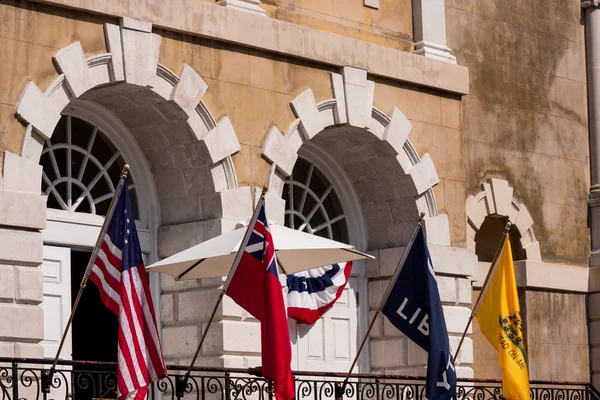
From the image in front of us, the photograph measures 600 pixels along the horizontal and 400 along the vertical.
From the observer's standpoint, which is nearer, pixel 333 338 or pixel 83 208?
pixel 83 208

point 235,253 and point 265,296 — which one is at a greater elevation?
point 235,253

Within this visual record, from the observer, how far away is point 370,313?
58.1 ft

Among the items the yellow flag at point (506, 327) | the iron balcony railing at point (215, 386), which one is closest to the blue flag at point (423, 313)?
the iron balcony railing at point (215, 386)

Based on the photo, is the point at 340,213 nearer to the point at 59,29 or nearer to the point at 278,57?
the point at 278,57

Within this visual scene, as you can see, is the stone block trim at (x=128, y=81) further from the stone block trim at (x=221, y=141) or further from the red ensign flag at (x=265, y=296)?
the red ensign flag at (x=265, y=296)

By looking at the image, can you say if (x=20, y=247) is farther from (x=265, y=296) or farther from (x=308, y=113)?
(x=308, y=113)

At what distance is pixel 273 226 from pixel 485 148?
5261mm

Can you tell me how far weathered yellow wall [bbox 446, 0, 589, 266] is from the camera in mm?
18891

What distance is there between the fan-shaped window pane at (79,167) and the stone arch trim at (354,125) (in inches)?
63.0

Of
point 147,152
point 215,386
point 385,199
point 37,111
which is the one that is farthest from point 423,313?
point 37,111

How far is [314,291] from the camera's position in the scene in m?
16.9

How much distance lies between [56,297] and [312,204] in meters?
3.83

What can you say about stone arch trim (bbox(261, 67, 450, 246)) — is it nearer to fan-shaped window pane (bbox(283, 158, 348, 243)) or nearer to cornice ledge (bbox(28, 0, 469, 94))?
cornice ledge (bbox(28, 0, 469, 94))

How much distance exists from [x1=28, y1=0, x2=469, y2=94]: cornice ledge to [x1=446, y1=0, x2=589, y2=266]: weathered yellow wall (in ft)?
3.04
